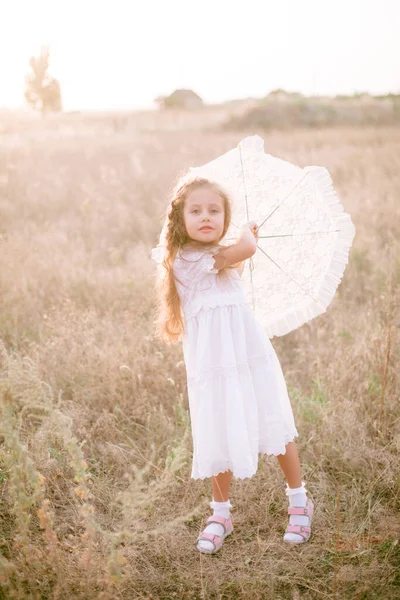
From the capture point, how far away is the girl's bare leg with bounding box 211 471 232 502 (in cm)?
264

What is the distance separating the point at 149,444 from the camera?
324 cm

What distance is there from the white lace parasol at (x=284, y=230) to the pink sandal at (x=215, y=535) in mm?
953

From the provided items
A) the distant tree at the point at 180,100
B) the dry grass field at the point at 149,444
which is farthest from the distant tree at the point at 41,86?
the dry grass field at the point at 149,444

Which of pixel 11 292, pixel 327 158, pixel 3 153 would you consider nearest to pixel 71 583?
pixel 11 292

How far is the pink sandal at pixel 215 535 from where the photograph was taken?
259 centimetres

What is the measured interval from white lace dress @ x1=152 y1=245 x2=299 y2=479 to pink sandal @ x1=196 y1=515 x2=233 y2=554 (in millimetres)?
312

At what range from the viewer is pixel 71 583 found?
2303 mm

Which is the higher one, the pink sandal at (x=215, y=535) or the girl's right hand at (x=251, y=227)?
the girl's right hand at (x=251, y=227)

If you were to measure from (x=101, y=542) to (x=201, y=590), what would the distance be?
0.55 m

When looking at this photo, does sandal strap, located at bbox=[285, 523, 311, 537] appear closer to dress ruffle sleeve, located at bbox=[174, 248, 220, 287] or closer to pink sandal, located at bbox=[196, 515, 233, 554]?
pink sandal, located at bbox=[196, 515, 233, 554]

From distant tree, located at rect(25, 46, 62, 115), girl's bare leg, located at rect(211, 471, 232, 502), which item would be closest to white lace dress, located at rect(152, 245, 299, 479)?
girl's bare leg, located at rect(211, 471, 232, 502)

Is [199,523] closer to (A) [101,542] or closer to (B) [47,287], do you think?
(A) [101,542]

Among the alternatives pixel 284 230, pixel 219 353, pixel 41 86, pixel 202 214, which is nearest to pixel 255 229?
pixel 284 230

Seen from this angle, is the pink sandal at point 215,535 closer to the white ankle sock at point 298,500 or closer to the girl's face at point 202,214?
the white ankle sock at point 298,500
